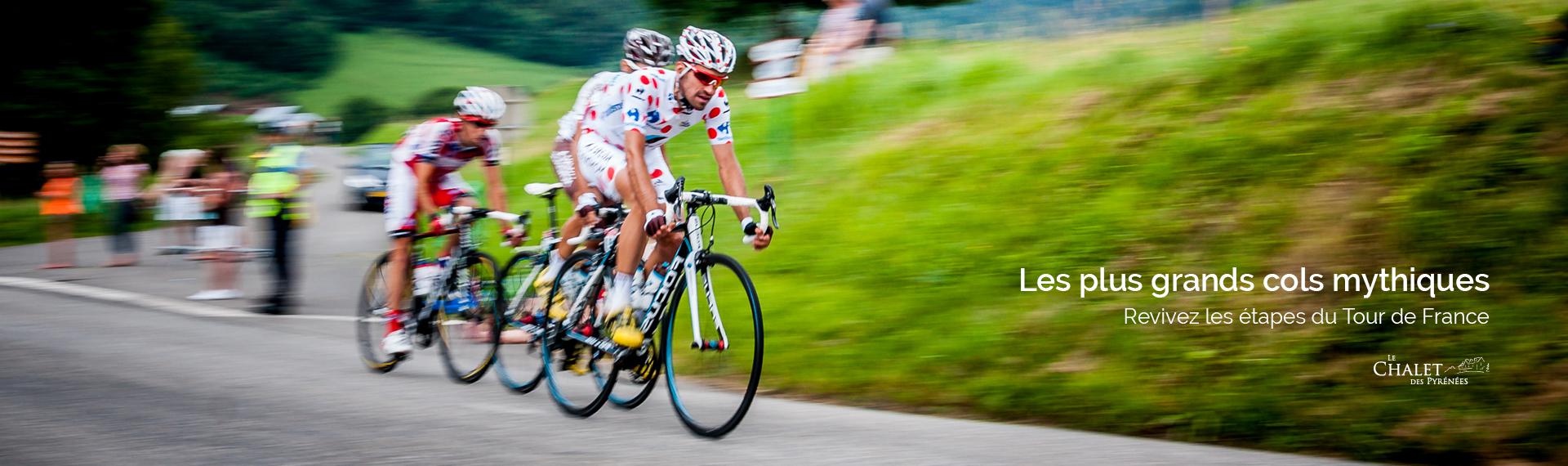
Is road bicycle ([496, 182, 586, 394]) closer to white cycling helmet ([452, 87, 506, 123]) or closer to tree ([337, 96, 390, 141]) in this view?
white cycling helmet ([452, 87, 506, 123])

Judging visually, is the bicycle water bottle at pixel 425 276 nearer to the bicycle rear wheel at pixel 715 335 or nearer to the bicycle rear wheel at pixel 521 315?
the bicycle rear wheel at pixel 521 315

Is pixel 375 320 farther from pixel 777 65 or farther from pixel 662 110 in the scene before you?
pixel 777 65

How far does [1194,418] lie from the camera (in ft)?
19.7

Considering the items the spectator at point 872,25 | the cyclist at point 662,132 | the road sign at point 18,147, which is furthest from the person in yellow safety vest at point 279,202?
the road sign at point 18,147

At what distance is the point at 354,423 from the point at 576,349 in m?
1.07

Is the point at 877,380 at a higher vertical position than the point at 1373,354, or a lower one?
lower

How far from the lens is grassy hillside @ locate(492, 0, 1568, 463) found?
584 centimetres

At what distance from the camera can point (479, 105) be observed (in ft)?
25.1

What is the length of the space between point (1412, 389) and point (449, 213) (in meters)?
4.91

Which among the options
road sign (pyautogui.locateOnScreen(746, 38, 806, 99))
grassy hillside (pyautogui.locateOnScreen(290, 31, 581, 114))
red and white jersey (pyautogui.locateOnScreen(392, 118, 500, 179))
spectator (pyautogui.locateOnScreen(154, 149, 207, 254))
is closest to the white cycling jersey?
red and white jersey (pyautogui.locateOnScreen(392, 118, 500, 179))

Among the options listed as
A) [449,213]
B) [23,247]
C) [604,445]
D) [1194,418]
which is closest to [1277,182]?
[1194,418]

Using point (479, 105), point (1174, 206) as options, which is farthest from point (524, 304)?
point (1174, 206)

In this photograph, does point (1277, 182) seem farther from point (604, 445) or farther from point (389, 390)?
point (389, 390)

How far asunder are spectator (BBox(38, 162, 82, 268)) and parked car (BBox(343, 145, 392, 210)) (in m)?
9.09
